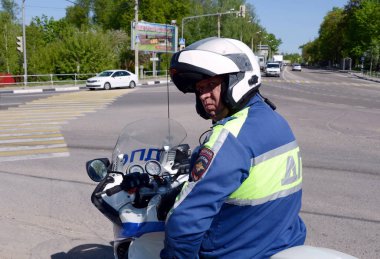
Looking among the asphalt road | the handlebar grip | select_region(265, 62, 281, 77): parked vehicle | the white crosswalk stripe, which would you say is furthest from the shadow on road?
select_region(265, 62, 281, 77): parked vehicle

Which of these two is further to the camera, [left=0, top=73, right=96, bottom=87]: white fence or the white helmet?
[left=0, top=73, right=96, bottom=87]: white fence

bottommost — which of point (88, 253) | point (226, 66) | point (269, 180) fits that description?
point (88, 253)

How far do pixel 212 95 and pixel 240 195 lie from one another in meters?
0.49

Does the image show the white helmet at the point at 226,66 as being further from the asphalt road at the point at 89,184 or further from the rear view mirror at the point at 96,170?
the asphalt road at the point at 89,184

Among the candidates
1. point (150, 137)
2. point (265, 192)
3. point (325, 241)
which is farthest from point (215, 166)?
point (325, 241)

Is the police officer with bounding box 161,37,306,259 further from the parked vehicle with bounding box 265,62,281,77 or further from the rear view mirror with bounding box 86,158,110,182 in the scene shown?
the parked vehicle with bounding box 265,62,281,77

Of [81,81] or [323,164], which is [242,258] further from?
[81,81]

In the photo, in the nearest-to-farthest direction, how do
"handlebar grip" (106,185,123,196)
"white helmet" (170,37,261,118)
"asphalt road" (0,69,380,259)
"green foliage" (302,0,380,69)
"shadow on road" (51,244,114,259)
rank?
"white helmet" (170,37,261,118)
"handlebar grip" (106,185,123,196)
"shadow on road" (51,244,114,259)
"asphalt road" (0,69,380,259)
"green foliage" (302,0,380,69)

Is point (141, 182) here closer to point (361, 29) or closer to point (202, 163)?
point (202, 163)

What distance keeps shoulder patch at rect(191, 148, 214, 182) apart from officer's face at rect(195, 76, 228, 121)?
34 cm

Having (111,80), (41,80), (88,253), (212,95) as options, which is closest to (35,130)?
(88,253)

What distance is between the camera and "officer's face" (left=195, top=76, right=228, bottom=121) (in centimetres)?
197

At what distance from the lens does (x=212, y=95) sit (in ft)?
6.54

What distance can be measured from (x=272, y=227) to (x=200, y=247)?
1.04 feet
